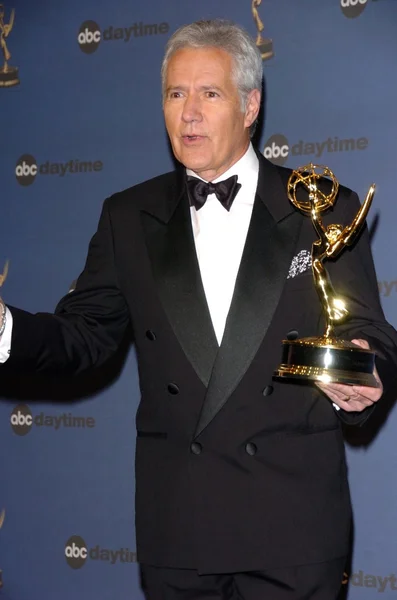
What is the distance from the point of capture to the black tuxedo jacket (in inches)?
85.7

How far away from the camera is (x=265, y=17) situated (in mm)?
3555

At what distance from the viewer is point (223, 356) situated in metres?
2.17

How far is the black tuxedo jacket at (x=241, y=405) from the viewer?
2178 millimetres

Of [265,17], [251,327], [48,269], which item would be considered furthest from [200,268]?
[48,269]

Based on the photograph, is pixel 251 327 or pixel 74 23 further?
pixel 74 23

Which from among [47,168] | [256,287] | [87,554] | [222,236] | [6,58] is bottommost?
[87,554]

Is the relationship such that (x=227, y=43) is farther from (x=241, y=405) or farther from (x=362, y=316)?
(x=241, y=405)

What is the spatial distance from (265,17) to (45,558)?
Result: 2.31 m

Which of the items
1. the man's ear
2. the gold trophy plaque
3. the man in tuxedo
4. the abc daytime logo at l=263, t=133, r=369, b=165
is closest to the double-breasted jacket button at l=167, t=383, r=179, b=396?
the man in tuxedo

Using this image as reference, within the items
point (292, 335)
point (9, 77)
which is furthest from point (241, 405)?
point (9, 77)

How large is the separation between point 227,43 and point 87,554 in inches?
92.4

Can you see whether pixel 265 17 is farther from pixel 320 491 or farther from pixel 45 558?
pixel 45 558

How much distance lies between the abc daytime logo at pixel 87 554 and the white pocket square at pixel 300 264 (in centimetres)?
198

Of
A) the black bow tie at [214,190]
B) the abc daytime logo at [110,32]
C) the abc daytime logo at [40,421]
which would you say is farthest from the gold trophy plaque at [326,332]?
the abc daytime logo at [40,421]
